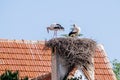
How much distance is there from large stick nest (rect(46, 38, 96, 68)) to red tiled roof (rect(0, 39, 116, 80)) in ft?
14.4

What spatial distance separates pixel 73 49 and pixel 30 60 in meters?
5.65

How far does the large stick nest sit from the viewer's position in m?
29.6

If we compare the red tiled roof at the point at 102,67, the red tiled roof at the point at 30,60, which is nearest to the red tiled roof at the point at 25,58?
the red tiled roof at the point at 30,60

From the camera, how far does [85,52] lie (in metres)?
29.7

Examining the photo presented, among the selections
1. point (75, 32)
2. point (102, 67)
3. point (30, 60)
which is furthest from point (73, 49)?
point (102, 67)

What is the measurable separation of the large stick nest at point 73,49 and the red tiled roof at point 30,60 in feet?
14.4

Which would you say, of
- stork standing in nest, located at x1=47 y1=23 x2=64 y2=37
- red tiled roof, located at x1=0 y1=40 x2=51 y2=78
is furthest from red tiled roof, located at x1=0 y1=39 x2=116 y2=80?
stork standing in nest, located at x1=47 y1=23 x2=64 y2=37

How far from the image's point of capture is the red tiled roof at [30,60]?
113ft

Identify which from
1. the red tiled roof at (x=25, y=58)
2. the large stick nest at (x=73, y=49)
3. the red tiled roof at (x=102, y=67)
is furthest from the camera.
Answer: the red tiled roof at (x=102, y=67)

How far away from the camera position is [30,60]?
3506 centimetres

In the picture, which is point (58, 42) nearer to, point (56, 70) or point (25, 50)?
point (56, 70)

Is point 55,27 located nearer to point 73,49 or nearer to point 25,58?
point 73,49

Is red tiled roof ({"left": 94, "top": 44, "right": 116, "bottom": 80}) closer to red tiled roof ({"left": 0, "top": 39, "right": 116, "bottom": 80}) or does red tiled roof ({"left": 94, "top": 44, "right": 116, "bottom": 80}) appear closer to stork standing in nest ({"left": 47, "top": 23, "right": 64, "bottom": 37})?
red tiled roof ({"left": 0, "top": 39, "right": 116, "bottom": 80})

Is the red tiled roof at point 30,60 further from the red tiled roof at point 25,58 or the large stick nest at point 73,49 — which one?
the large stick nest at point 73,49
